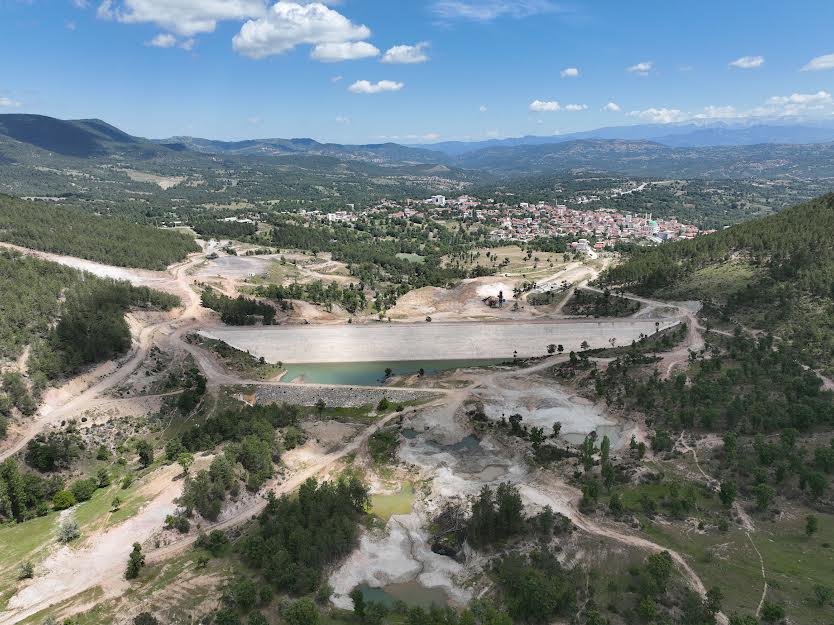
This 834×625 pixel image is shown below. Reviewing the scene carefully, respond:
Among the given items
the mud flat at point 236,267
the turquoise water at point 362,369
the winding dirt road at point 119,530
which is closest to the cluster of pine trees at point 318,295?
the mud flat at point 236,267

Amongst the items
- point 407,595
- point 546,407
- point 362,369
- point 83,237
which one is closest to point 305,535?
point 407,595

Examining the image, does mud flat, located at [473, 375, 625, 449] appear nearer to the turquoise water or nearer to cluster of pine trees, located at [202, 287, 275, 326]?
the turquoise water

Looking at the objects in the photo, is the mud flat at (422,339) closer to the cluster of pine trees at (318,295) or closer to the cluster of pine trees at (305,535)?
the cluster of pine trees at (318,295)

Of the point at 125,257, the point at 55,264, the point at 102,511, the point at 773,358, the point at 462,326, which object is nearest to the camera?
the point at 102,511

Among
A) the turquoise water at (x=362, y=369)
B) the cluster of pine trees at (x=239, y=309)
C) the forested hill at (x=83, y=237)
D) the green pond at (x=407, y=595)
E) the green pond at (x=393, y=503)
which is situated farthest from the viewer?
the forested hill at (x=83, y=237)

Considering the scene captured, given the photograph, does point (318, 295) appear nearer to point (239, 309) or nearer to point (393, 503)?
point (239, 309)

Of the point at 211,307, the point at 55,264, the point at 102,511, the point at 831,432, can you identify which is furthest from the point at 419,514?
the point at 55,264

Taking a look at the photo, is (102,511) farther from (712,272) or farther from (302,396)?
(712,272)
